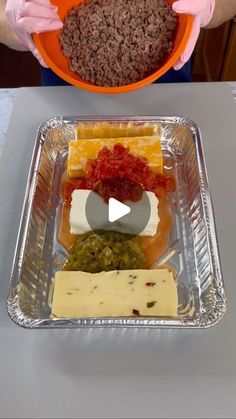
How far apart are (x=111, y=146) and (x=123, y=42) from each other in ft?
0.70

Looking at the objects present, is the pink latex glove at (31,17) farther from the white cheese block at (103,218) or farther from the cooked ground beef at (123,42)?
the white cheese block at (103,218)

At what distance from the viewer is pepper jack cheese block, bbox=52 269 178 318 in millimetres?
743

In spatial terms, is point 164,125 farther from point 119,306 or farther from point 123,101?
point 119,306

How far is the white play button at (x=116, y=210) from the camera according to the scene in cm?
88

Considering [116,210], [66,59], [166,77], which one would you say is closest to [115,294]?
[116,210]

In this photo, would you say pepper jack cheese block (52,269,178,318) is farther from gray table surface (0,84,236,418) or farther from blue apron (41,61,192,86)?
blue apron (41,61,192,86)

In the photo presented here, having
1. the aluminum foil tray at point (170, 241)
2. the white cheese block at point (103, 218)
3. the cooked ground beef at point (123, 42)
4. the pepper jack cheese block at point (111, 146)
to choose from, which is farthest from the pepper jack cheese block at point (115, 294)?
the cooked ground beef at point (123, 42)

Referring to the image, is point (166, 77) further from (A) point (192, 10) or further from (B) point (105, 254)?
(B) point (105, 254)

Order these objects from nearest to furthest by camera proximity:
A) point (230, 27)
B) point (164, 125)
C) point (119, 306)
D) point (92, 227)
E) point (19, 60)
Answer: point (119, 306)
point (92, 227)
point (164, 125)
point (230, 27)
point (19, 60)

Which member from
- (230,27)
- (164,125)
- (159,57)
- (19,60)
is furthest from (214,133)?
(19,60)

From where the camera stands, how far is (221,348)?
75cm

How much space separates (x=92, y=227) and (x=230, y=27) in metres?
1.16

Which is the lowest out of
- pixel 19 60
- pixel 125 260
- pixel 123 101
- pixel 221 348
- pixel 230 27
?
pixel 221 348
